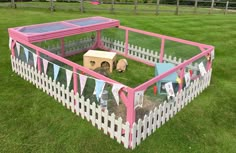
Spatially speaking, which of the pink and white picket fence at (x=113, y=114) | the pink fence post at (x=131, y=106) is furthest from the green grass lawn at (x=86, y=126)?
the pink fence post at (x=131, y=106)

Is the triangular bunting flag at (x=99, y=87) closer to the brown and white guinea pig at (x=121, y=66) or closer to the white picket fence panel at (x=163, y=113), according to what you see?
the white picket fence panel at (x=163, y=113)

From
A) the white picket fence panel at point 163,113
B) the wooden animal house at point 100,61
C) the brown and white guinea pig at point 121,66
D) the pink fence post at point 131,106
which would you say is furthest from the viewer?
the brown and white guinea pig at point 121,66

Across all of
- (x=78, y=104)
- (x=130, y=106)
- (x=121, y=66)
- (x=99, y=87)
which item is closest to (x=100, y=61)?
(x=121, y=66)

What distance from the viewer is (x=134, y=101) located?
5.69 m

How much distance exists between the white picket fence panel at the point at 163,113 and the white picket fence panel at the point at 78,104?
0.27 meters

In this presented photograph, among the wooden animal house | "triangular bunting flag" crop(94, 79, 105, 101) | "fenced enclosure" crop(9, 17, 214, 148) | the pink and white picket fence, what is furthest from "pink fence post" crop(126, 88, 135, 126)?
the wooden animal house

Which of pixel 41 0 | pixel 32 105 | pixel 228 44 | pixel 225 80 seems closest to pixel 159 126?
pixel 32 105

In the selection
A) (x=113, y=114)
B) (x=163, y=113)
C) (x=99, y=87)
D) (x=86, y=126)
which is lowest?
(x=86, y=126)

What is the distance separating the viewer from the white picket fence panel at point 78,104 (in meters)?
6.10

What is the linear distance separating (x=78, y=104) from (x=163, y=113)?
7.57ft

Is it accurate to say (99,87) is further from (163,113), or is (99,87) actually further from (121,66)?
(121,66)

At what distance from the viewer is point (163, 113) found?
682cm

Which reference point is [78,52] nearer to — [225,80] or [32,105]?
[32,105]

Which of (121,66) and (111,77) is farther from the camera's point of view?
(121,66)
